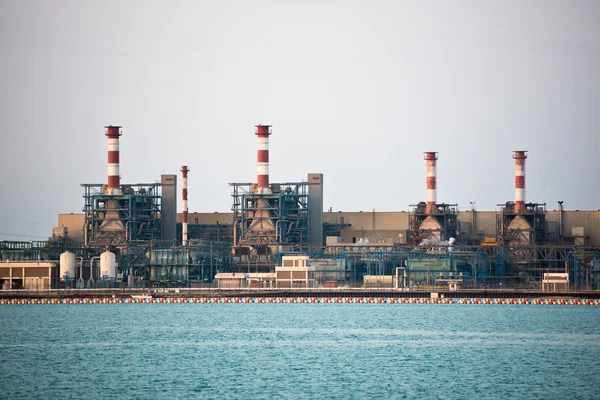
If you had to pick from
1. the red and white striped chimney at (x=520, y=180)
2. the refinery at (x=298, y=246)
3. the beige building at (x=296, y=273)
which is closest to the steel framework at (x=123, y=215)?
the refinery at (x=298, y=246)

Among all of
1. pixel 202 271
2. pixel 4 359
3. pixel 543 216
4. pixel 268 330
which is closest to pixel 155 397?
pixel 4 359

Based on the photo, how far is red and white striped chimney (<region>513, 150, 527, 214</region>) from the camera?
126m

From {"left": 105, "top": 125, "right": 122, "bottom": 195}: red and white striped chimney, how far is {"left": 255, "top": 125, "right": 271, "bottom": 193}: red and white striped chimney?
14.6 meters

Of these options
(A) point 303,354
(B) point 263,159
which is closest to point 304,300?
(B) point 263,159

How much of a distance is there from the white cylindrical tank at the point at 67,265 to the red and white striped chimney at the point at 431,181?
3667 centimetres

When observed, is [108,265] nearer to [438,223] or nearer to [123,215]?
[123,215]

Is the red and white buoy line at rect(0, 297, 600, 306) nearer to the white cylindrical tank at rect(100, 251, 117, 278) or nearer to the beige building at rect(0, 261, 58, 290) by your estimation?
the white cylindrical tank at rect(100, 251, 117, 278)

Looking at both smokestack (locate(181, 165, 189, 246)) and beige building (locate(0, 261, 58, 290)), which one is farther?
smokestack (locate(181, 165, 189, 246))

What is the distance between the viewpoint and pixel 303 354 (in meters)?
68.1

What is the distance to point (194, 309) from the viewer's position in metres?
108

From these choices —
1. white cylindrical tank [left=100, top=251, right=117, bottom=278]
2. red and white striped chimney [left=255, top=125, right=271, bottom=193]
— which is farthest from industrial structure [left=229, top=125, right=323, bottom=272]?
white cylindrical tank [left=100, top=251, right=117, bottom=278]

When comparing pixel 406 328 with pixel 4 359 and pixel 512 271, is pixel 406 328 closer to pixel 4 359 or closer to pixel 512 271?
pixel 4 359

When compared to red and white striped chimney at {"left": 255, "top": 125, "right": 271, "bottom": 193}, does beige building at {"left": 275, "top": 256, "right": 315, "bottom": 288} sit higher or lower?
lower

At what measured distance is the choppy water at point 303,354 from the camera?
5469 cm
